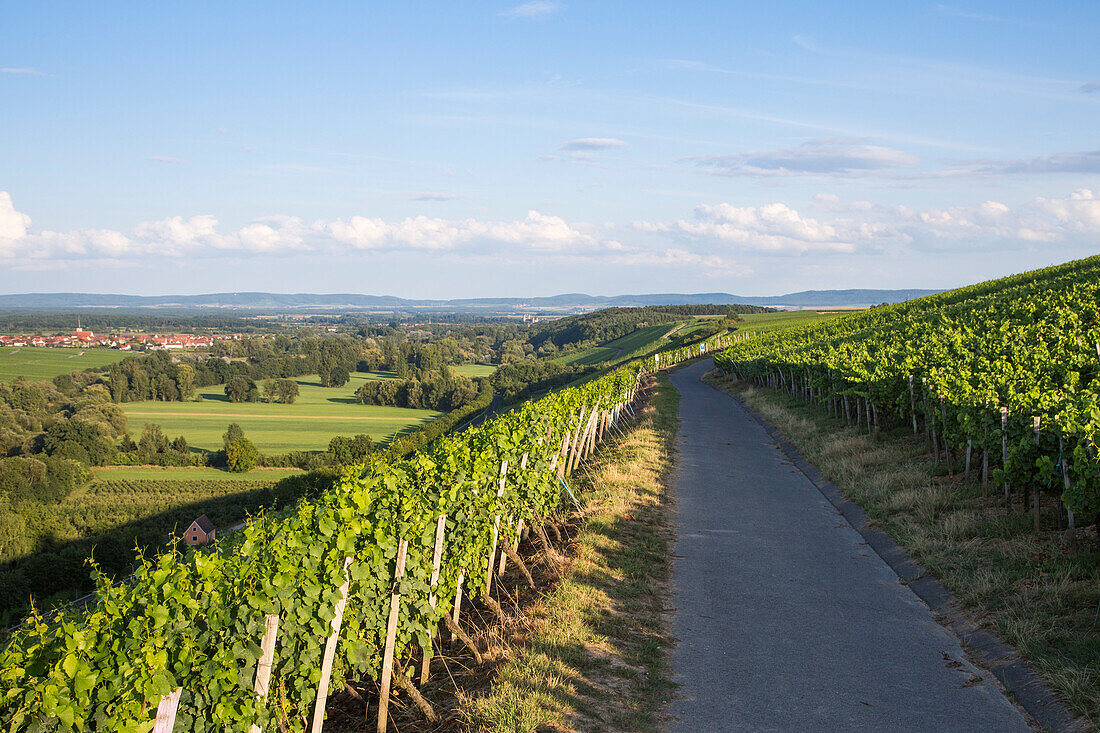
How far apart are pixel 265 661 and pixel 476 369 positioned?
11497 cm

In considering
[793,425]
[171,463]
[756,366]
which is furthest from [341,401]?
[793,425]

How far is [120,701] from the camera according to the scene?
11.7ft

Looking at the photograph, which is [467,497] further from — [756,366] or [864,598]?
[756,366]

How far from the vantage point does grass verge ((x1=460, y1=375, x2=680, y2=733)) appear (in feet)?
17.6

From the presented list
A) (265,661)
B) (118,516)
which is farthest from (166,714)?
(118,516)

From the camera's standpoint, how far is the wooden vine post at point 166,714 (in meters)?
3.53

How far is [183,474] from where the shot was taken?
53.3 meters

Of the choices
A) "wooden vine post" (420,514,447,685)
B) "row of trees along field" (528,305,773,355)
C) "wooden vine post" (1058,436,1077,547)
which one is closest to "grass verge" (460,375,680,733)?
"wooden vine post" (420,514,447,685)

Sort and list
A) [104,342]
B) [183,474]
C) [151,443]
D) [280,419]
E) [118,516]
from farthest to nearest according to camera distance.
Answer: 1. [104,342]
2. [280,419]
3. [151,443]
4. [183,474]
5. [118,516]

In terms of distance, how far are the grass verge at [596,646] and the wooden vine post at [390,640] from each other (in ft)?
2.12

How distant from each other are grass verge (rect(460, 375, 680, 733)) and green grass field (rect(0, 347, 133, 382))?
101877 millimetres

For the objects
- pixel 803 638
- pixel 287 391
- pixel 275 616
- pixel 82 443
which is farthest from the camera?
pixel 287 391

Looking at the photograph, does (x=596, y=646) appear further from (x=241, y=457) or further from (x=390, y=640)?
(x=241, y=457)

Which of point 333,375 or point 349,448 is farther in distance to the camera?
point 333,375
